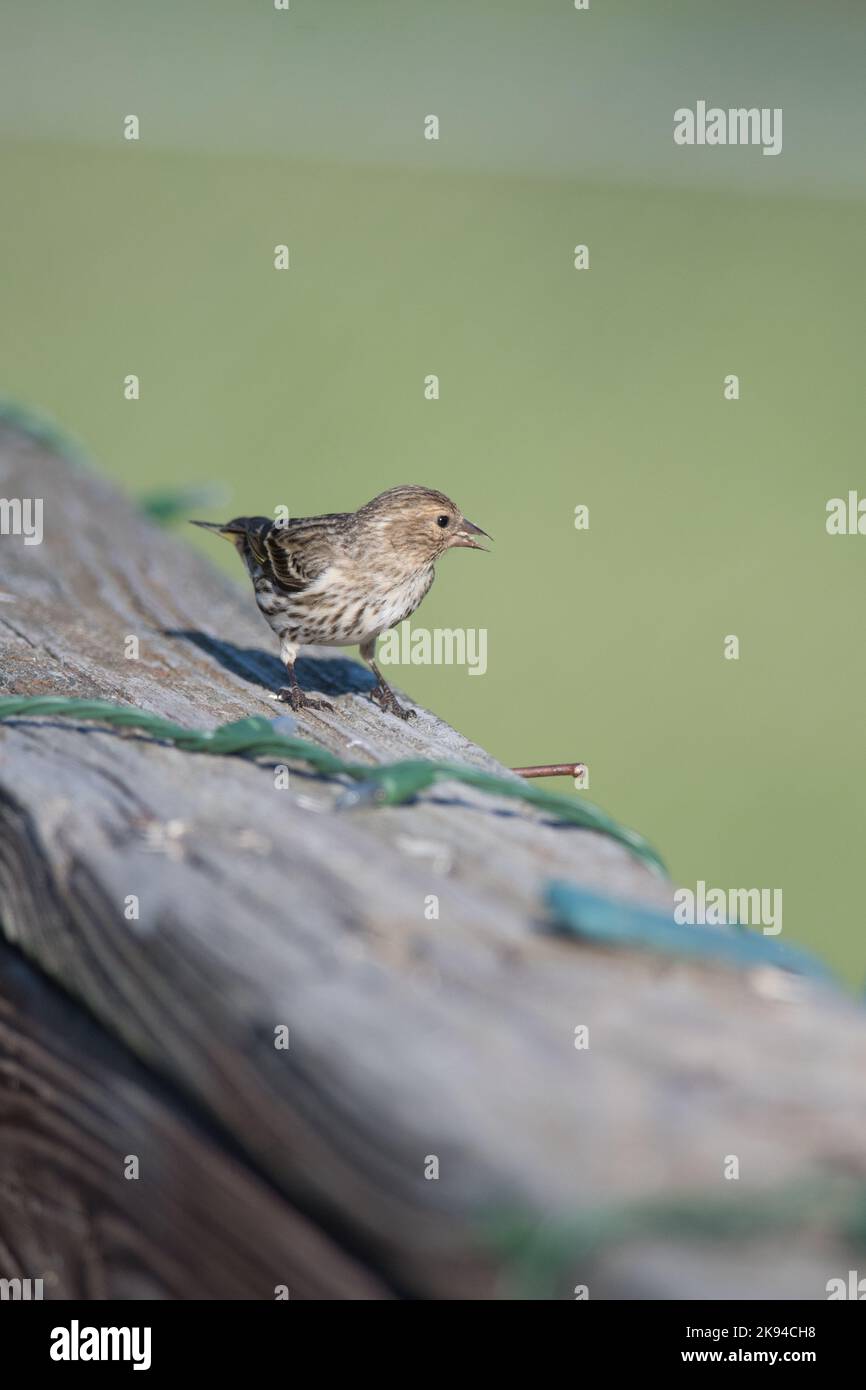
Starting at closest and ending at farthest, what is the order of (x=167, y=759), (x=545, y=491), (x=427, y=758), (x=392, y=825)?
(x=392, y=825) → (x=167, y=759) → (x=427, y=758) → (x=545, y=491)

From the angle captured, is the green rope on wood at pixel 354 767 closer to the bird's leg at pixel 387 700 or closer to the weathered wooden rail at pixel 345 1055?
the weathered wooden rail at pixel 345 1055

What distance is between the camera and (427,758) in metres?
2.36

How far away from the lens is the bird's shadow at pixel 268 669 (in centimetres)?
314

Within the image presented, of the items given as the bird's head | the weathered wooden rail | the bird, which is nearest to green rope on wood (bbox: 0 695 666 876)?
the weathered wooden rail

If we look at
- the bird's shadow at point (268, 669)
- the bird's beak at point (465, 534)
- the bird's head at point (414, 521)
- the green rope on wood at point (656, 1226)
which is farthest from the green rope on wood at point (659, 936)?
the bird's beak at point (465, 534)

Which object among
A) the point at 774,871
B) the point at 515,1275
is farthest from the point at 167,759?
the point at 774,871

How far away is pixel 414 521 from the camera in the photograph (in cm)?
448

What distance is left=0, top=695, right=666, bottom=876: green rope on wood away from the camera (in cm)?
186

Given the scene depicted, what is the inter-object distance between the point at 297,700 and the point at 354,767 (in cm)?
97

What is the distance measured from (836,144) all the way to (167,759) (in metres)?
18.9

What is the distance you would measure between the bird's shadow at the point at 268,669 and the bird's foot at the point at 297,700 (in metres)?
0.04

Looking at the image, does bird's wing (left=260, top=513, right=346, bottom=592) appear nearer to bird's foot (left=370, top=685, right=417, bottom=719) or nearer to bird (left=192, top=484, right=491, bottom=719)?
bird (left=192, top=484, right=491, bottom=719)

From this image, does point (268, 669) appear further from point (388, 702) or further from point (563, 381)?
point (563, 381)
